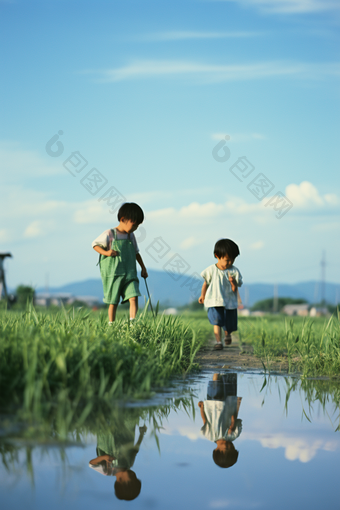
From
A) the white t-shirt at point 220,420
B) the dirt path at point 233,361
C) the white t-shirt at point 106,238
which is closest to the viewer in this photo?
the white t-shirt at point 220,420

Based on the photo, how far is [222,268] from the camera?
750cm

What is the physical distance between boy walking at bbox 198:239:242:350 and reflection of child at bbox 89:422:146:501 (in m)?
5.01

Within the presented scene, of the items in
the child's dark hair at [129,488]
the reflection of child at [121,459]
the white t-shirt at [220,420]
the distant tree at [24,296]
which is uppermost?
the distant tree at [24,296]

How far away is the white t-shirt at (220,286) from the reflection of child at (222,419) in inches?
140

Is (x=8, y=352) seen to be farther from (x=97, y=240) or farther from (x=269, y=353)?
(x=269, y=353)

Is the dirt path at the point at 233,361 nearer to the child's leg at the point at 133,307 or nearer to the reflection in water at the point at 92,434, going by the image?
the child's leg at the point at 133,307

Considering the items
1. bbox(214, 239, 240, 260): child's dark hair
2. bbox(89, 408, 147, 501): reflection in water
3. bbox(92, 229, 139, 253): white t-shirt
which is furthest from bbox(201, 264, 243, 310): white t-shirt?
bbox(89, 408, 147, 501): reflection in water

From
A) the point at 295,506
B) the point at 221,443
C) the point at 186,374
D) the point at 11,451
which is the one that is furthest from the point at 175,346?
the point at 295,506

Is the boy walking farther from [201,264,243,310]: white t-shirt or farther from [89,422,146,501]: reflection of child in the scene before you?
[89,422,146,501]: reflection of child

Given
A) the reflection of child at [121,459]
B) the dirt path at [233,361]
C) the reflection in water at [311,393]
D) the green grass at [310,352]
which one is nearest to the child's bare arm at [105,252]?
the dirt path at [233,361]

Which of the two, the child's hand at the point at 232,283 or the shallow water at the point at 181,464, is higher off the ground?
the child's hand at the point at 232,283

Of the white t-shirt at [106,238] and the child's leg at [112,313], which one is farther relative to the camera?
the child's leg at [112,313]

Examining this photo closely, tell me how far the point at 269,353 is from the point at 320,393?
223 centimetres

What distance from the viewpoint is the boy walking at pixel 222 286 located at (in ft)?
24.2
